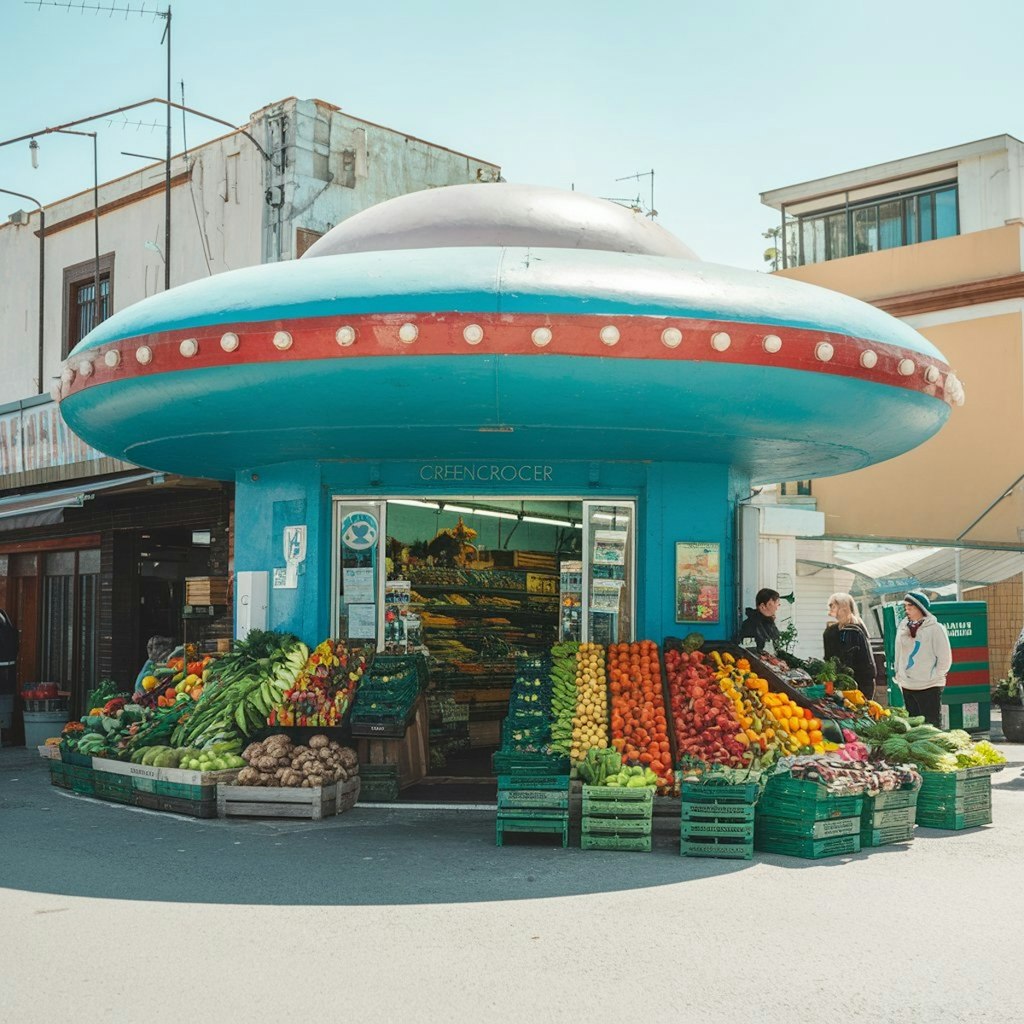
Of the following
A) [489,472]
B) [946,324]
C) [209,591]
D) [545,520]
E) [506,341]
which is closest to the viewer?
[506,341]

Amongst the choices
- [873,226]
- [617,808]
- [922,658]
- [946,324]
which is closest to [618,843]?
[617,808]

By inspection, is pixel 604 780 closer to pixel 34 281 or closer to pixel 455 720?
pixel 455 720

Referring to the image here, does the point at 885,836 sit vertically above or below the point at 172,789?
below

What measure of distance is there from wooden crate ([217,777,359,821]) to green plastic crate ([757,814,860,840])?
11.3 feet

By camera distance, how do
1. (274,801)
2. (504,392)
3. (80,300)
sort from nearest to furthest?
(504,392)
(274,801)
(80,300)

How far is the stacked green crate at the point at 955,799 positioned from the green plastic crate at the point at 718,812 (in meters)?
2.08

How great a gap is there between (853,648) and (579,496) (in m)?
3.89

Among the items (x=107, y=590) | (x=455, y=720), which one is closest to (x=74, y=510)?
(x=107, y=590)

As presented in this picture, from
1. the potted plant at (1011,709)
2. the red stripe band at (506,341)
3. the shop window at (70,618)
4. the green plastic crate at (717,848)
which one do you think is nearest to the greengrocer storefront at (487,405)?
the red stripe band at (506,341)

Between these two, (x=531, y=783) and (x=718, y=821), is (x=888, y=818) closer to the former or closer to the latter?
(x=718, y=821)

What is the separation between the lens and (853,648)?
13.1 meters

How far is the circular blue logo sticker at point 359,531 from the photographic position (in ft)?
38.9

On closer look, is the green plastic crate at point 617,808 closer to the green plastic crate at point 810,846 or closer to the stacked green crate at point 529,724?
the stacked green crate at point 529,724

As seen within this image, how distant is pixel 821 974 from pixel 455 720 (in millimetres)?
8043
